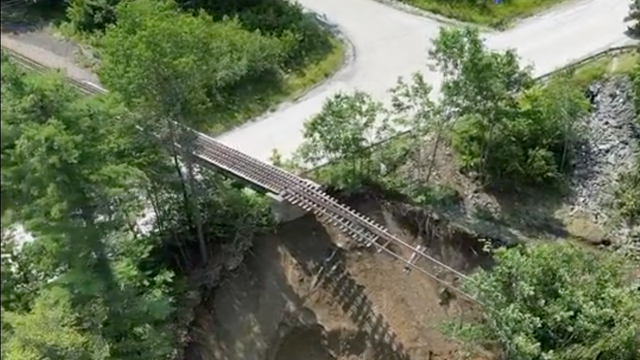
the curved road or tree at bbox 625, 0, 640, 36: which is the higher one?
tree at bbox 625, 0, 640, 36

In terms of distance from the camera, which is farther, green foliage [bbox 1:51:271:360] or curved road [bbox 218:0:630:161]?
curved road [bbox 218:0:630:161]

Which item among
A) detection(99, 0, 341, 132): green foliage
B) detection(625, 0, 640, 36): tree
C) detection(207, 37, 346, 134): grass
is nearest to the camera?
detection(99, 0, 341, 132): green foliage

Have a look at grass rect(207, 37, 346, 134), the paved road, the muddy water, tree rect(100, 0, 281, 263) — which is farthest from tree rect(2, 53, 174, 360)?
the paved road

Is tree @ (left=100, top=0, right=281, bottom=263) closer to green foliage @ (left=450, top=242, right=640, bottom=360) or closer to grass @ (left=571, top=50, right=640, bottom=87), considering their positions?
green foliage @ (left=450, top=242, right=640, bottom=360)

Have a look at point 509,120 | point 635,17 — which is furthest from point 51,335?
point 635,17

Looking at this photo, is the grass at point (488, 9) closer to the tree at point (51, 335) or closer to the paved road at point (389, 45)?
the paved road at point (389, 45)

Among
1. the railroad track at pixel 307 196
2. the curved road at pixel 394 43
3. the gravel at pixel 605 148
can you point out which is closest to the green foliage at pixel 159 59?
the railroad track at pixel 307 196

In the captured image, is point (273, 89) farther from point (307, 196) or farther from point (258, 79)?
point (307, 196)
